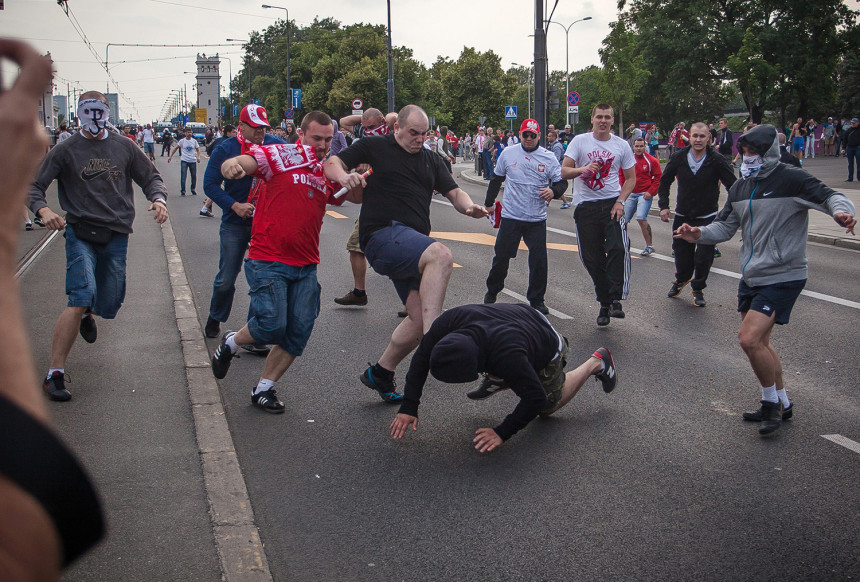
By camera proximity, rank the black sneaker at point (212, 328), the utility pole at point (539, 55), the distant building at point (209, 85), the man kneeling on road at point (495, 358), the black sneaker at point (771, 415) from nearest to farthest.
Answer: the man kneeling on road at point (495, 358) → the black sneaker at point (771, 415) → the black sneaker at point (212, 328) → the utility pole at point (539, 55) → the distant building at point (209, 85)

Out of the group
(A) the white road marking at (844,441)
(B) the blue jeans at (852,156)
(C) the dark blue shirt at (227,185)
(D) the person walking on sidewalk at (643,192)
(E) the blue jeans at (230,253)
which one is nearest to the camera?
(A) the white road marking at (844,441)

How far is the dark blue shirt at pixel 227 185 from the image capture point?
7020 millimetres

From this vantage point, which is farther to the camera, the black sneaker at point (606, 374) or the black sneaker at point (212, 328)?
the black sneaker at point (212, 328)

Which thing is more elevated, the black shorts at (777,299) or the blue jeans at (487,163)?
the blue jeans at (487,163)

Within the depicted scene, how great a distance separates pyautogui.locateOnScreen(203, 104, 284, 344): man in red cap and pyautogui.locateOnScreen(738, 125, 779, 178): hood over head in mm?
3581

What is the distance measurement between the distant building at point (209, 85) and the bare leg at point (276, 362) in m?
146

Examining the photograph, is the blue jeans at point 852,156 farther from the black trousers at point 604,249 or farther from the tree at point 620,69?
the tree at point 620,69

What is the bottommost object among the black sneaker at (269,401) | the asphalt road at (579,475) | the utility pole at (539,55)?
the asphalt road at (579,475)

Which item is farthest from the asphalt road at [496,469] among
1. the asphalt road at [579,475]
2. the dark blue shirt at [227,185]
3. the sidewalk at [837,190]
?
the sidewalk at [837,190]

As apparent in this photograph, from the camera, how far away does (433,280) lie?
552cm

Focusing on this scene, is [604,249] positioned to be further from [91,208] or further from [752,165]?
[91,208]

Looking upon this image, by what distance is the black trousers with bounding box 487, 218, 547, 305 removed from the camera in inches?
349

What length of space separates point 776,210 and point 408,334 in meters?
2.51

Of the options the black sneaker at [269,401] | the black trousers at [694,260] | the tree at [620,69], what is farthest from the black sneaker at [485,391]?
the tree at [620,69]
